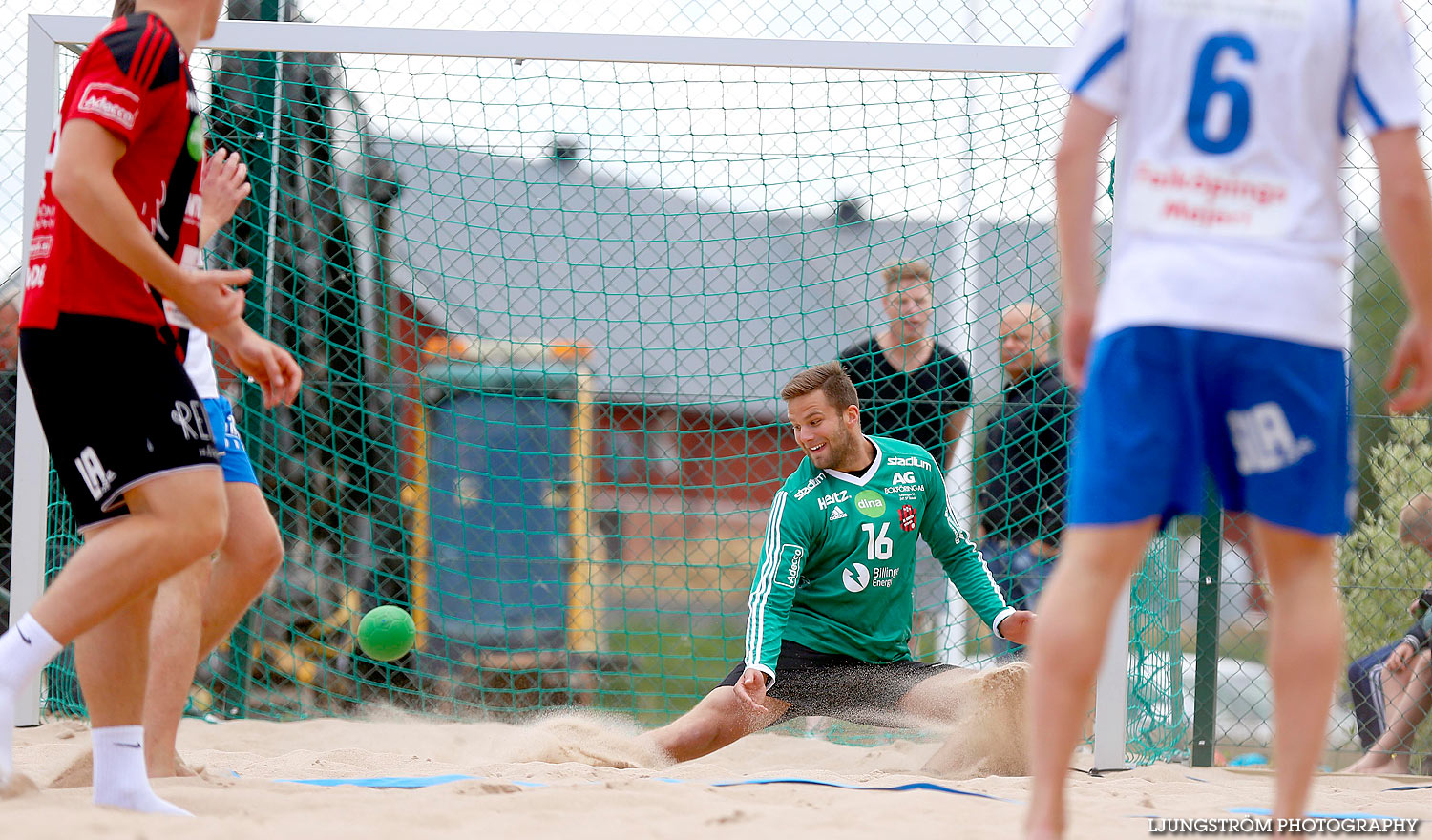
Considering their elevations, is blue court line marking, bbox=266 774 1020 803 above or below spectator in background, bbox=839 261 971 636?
below

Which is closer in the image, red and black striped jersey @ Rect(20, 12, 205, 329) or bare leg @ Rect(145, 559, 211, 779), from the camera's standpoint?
red and black striped jersey @ Rect(20, 12, 205, 329)

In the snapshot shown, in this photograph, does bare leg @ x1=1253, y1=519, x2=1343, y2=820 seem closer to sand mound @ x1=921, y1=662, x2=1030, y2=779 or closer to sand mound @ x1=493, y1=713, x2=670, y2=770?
sand mound @ x1=921, y1=662, x2=1030, y2=779

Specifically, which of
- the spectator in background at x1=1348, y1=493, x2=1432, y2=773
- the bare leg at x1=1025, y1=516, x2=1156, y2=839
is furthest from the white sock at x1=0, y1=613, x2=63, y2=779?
the spectator in background at x1=1348, y1=493, x2=1432, y2=773

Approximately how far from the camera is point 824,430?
3717 mm

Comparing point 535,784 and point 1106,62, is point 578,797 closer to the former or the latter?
point 535,784

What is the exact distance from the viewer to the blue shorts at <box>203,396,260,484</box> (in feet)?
8.94

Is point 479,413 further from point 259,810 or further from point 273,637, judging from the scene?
point 259,810

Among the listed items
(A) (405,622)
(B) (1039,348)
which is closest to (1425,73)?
(B) (1039,348)

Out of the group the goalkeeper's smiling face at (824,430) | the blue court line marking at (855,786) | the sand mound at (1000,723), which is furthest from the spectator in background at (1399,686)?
the blue court line marking at (855,786)

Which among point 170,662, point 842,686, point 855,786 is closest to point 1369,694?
point 842,686

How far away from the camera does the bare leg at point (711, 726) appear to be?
3.61m

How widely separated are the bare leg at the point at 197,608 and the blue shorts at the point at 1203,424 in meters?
1.86

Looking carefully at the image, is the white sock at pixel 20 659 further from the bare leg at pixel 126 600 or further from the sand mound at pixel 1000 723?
the sand mound at pixel 1000 723

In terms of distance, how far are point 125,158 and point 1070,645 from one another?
68.3 inches
